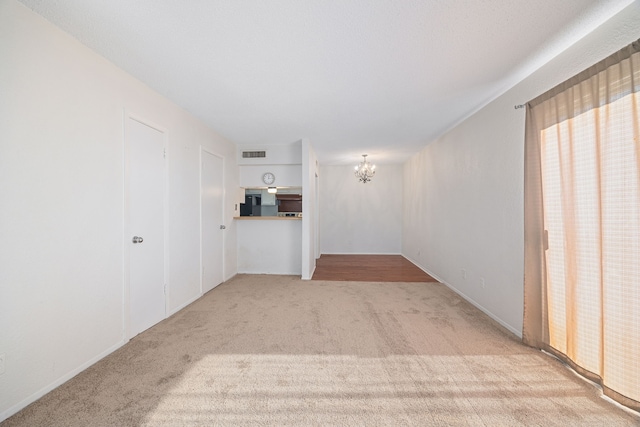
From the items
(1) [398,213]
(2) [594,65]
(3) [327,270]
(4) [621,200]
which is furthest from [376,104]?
(1) [398,213]

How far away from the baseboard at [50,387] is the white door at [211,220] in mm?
1616

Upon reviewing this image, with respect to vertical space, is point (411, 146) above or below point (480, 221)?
above

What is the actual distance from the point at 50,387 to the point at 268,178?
3.87 meters

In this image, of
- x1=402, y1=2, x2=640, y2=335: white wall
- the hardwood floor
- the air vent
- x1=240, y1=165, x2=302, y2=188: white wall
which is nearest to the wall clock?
x1=240, y1=165, x2=302, y2=188: white wall

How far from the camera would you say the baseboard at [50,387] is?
58.1 inches

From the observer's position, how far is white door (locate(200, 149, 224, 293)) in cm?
372

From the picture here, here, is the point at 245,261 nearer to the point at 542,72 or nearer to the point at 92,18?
the point at 92,18

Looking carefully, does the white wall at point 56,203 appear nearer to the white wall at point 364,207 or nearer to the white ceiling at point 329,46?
the white ceiling at point 329,46

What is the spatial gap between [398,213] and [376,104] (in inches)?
184

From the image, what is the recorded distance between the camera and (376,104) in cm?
300

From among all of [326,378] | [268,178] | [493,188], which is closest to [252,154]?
[268,178]

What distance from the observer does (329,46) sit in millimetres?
1917

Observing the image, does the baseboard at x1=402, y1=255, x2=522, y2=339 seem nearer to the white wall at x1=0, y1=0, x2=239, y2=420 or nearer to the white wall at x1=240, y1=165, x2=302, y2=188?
the white wall at x1=240, y1=165, x2=302, y2=188

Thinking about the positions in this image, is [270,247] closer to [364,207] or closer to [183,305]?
[183,305]
